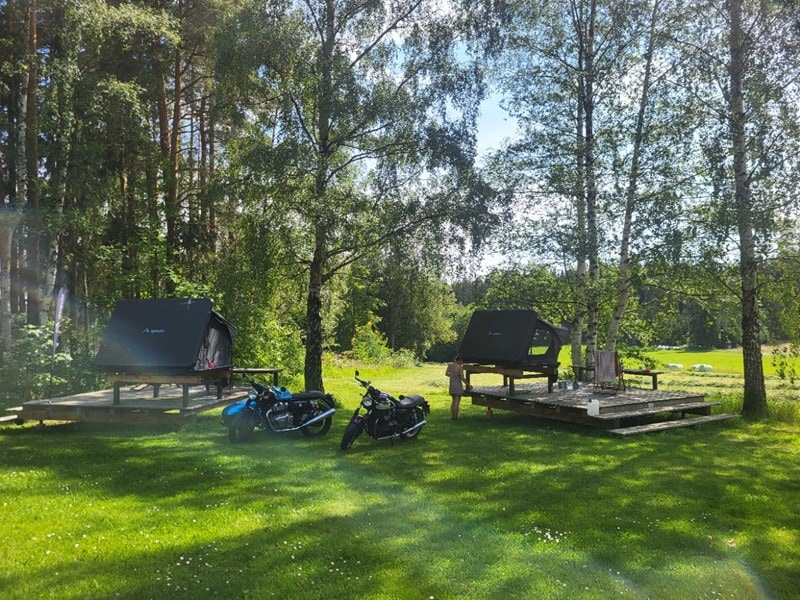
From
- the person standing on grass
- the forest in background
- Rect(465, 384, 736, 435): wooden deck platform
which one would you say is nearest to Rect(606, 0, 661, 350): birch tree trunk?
the forest in background

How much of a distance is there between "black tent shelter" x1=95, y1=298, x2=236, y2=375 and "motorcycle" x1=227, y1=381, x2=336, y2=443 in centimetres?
160

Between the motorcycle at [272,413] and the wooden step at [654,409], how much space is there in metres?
5.35

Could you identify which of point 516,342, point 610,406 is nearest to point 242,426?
point 516,342

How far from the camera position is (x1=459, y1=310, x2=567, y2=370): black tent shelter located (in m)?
12.7

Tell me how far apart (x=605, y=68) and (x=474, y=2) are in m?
4.06

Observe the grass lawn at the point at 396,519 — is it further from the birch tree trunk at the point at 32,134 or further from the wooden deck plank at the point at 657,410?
the birch tree trunk at the point at 32,134

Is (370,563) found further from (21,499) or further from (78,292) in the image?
(78,292)

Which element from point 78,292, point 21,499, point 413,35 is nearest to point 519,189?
point 413,35

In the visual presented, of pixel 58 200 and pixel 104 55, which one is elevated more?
pixel 104 55

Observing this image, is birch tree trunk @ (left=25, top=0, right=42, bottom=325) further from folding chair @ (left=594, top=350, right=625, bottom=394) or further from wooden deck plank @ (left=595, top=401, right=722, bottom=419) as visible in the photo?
folding chair @ (left=594, top=350, right=625, bottom=394)

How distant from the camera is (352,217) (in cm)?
1320

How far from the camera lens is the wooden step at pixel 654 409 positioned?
35.1 feet

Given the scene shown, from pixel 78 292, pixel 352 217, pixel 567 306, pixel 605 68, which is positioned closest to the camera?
pixel 352 217

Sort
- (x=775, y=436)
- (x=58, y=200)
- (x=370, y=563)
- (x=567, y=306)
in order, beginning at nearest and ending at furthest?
(x=370, y=563) → (x=775, y=436) → (x=58, y=200) → (x=567, y=306)
